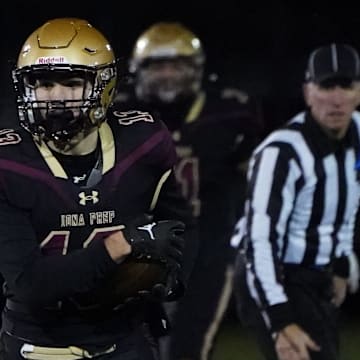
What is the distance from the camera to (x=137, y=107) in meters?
3.55

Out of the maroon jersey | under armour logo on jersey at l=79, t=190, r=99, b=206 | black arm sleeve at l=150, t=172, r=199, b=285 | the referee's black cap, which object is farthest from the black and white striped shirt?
under armour logo on jersey at l=79, t=190, r=99, b=206

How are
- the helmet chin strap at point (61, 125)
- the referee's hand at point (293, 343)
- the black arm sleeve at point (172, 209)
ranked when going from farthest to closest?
the referee's hand at point (293, 343) → the black arm sleeve at point (172, 209) → the helmet chin strap at point (61, 125)

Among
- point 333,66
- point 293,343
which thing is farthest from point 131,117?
point 333,66

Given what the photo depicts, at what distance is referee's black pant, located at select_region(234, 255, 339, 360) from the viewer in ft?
9.23

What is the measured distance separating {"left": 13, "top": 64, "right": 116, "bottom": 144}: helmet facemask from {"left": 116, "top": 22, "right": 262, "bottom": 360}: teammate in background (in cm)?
144

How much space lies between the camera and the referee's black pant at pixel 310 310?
9.23ft

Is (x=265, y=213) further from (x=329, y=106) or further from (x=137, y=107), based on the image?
(x=137, y=107)

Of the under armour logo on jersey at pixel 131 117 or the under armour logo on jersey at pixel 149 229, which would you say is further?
the under armour logo on jersey at pixel 131 117

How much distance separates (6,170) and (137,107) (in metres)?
1.59

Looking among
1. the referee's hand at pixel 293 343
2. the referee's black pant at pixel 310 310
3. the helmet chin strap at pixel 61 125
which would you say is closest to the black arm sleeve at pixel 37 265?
the helmet chin strap at pixel 61 125

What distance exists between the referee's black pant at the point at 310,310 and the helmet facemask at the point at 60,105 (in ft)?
3.06

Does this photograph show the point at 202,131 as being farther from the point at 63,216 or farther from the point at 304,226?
the point at 63,216

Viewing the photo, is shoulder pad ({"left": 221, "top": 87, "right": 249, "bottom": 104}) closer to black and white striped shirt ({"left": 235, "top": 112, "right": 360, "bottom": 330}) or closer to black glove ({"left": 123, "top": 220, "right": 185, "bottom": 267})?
black and white striped shirt ({"left": 235, "top": 112, "right": 360, "bottom": 330})

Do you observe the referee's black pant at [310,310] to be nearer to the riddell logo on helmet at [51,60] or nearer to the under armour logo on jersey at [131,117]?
the under armour logo on jersey at [131,117]
